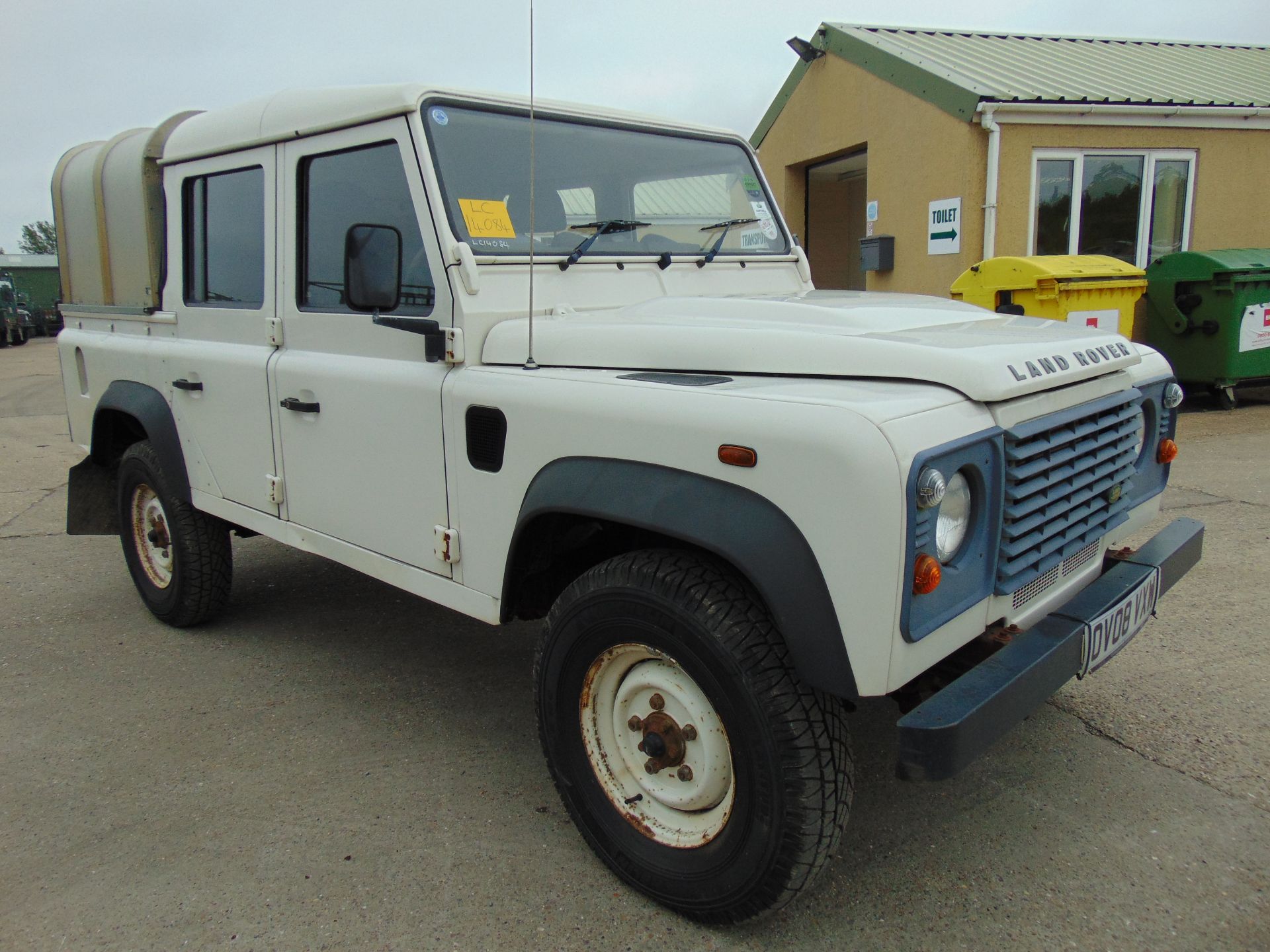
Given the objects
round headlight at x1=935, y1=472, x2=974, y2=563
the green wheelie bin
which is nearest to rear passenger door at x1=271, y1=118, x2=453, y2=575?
round headlight at x1=935, y1=472, x2=974, y2=563

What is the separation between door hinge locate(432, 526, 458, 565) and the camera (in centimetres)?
271

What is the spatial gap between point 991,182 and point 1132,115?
5.40 ft

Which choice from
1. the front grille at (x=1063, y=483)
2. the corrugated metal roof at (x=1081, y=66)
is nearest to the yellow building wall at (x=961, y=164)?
the corrugated metal roof at (x=1081, y=66)

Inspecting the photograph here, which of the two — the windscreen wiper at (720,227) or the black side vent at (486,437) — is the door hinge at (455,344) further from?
the windscreen wiper at (720,227)

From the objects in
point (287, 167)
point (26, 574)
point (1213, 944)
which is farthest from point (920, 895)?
point (26, 574)

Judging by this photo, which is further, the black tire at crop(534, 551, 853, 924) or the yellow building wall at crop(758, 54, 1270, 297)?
the yellow building wall at crop(758, 54, 1270, 297)

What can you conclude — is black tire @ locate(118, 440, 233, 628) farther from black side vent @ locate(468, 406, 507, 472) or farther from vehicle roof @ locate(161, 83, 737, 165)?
black side vent @ locate(468, 406, 507, 472)

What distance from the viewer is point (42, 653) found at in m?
4.06

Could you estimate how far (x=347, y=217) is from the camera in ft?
10.1

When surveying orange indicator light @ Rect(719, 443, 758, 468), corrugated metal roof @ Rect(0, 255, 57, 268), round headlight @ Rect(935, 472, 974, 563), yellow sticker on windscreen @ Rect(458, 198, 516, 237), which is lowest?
round headlight @ Rect(935, 472, 974, 563)

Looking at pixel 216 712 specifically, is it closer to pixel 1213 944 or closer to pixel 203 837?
pixel 203 837

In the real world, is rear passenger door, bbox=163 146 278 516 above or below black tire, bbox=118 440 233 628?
above

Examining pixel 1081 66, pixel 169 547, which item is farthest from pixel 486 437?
pixel 1081 66

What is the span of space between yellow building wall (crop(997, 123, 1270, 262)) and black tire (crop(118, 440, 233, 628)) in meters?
8.32
